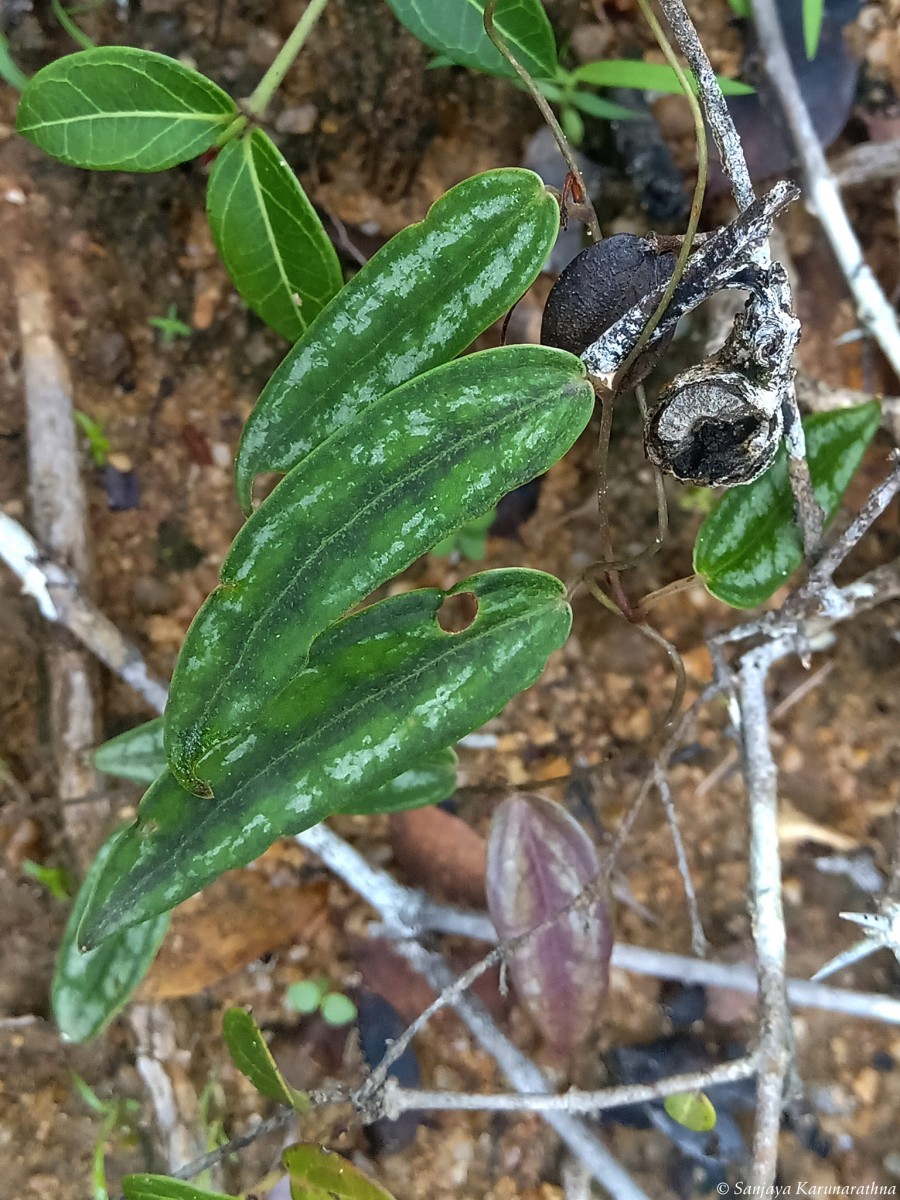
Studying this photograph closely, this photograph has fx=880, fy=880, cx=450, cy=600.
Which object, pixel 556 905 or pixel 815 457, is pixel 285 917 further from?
pixel 815 457

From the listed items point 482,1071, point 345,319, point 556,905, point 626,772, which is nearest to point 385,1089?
point 556,905

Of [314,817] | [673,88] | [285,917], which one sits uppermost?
[673,88]

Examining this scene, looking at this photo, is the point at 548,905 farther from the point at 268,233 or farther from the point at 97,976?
the point at 268,233

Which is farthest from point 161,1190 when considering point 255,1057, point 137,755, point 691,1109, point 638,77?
point 638,77

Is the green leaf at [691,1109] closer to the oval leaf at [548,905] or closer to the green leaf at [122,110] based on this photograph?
the oval leaf at [548,905]

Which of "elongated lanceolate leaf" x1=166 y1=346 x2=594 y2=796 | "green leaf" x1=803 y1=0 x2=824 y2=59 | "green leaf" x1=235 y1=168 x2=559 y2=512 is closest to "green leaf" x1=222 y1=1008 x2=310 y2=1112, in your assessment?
"elongated lanceolate leaf" x1=166 y1=346 x2=594 y2=796

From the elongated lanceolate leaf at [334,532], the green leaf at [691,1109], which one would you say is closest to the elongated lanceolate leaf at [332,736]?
the elongated lanceolate leaf at [334,532]
